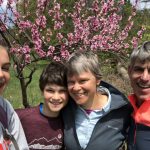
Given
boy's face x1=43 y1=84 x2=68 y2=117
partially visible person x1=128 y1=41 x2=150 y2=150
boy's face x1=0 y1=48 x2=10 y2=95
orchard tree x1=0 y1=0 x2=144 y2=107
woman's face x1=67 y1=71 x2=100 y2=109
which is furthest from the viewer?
orchard tree x1=0 y1=0 x2=144 y2=107

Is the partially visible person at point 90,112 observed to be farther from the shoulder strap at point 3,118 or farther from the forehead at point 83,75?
the shoulder strap at point 3,118

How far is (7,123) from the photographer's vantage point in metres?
2.24

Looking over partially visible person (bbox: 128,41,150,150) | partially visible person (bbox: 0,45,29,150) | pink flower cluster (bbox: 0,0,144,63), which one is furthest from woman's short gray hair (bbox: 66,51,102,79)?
pink flower cluster (bbox: 0,0,144,63)

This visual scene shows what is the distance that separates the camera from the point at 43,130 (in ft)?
9.68

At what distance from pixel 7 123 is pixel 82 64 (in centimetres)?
85

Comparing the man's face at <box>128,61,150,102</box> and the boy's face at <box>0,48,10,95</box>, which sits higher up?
the boy's face at <box>0,48,10,95</box>

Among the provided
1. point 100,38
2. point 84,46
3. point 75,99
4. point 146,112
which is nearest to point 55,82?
point 75,99

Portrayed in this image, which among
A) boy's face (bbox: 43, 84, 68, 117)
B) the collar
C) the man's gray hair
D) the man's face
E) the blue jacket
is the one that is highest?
the man's gray hair

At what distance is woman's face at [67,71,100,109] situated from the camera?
2.81m

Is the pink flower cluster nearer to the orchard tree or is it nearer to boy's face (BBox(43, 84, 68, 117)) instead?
the orchard tree

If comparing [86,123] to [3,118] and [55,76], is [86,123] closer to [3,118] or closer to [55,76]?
[55,76]

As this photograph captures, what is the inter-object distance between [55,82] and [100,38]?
2382 mm

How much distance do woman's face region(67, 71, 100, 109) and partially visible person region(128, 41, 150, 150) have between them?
1.02ft

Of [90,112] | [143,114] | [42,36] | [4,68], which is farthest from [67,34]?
[4,68]
